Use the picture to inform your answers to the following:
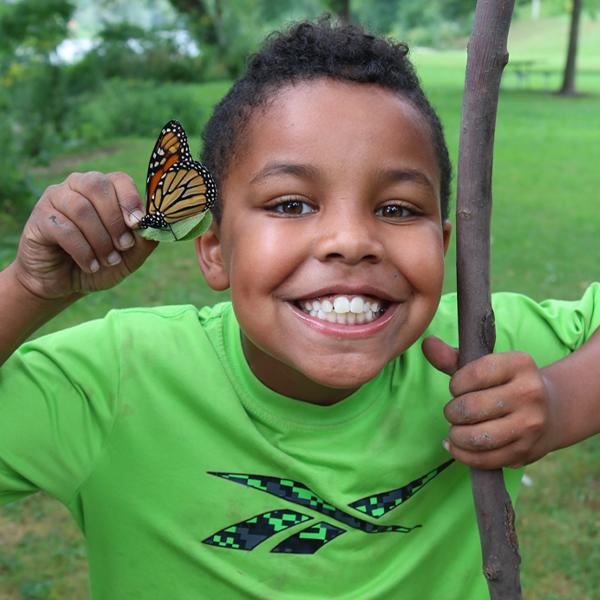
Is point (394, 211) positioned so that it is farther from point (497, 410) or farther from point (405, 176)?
point (497, 410)

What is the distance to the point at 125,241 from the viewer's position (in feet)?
4.93

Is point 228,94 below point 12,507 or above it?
above

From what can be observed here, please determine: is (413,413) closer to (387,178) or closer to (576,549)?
(387,178)

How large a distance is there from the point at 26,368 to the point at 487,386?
1039 millimetres

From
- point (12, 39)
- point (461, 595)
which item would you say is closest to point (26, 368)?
point (461, 595)

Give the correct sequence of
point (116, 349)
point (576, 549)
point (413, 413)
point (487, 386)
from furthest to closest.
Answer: point (576, 549) → point (413, 413) → point (116, 349) → point (487, 386)

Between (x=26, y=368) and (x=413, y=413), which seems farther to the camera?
(x=413, y=413)

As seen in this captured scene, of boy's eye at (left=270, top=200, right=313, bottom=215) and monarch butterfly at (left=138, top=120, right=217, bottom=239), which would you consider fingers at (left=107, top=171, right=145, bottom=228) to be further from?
boy's eye at (left=270, top=200, right=313, bottom=215)

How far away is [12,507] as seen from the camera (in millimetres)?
3361

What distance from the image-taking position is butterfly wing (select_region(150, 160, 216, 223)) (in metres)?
1.49

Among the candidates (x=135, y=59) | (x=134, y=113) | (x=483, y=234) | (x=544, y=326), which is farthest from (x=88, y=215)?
(x=135, y=59)

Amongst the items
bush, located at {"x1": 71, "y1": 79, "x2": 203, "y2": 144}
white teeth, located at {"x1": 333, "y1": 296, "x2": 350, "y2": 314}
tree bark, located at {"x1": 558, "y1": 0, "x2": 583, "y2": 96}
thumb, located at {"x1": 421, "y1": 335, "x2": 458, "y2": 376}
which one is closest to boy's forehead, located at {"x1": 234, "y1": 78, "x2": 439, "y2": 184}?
white teeth, located at {"x1": 333, "y1": 296, "x2": 350, "y2": 314}

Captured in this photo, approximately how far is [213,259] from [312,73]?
0.57 m

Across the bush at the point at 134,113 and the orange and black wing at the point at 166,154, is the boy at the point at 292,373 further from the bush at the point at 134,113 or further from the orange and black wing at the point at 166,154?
the bush at the point at 134,113
